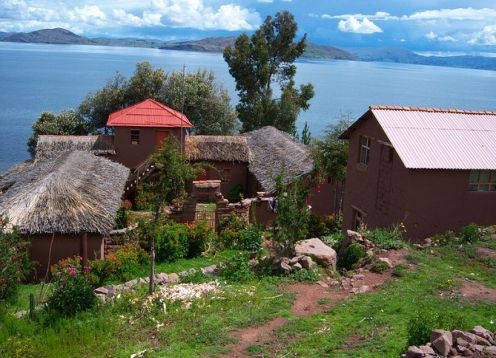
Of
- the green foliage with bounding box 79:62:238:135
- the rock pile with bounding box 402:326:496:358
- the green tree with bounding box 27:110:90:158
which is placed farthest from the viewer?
the green foliage with bounding box 79:62:238:135

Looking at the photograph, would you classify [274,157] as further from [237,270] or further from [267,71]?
[267,71]

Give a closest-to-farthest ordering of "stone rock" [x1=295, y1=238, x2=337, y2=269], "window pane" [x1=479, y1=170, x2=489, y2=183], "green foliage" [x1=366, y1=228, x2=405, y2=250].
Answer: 1. "stone rock" [x1=295, y1=238, x2=337, y2=269]
2. "green foliage" [x1=366, y1=228, x2=405, y2=250]
3. "window pane" [x1=479, y1=170, x2=489, y2=183]

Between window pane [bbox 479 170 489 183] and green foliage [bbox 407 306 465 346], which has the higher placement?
window pane [bbox 479 170 489 183]

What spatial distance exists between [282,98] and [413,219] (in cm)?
3397

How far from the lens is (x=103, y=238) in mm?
19812

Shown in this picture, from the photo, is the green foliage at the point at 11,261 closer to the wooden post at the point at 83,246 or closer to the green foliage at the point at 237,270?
the wooden post at the point at 83,246

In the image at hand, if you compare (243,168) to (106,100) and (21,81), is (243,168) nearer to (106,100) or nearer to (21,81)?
(106,100)

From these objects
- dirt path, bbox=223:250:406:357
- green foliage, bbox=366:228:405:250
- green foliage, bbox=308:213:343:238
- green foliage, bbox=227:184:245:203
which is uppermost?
green foliage, bbox=366:228:405:250

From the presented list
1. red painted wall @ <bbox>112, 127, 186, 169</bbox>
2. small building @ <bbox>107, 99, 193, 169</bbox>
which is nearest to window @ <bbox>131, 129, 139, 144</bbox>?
small building @ <bbox>107, 99, 193, 169</bbox>

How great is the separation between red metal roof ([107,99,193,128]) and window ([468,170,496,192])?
60.8 ft

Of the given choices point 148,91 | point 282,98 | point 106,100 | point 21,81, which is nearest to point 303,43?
point 282,98

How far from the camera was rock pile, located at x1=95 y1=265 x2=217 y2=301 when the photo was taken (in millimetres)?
15641

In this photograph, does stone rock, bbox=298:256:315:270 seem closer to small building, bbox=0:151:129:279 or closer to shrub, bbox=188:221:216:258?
shrub, bbox=188:221:216:258

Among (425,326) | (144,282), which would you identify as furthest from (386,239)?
(425,326)
